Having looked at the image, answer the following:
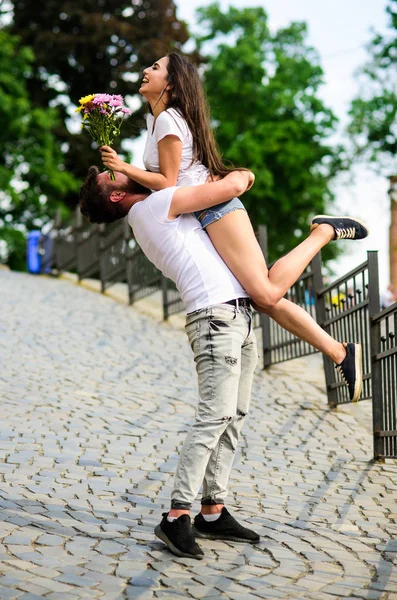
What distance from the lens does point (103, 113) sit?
15.0 ft

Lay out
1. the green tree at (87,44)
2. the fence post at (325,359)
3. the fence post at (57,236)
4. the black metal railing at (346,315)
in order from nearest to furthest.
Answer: the black metal railing at (346,315) → the fence post at (325,359) → the fence post at (57,236) → the green tree at (87,44)

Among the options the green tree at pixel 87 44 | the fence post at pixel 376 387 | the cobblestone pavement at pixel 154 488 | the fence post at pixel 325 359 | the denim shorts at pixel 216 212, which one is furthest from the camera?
the green tree at pixel 87 44

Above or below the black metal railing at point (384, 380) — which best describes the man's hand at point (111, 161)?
above

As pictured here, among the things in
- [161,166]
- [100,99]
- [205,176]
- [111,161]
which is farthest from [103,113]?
[205,176]

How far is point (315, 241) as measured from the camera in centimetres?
467

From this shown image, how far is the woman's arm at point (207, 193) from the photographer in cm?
434

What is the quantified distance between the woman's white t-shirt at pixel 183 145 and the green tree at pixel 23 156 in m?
30.3

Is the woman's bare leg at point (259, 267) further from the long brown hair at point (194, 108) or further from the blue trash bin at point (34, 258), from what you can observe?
the blue trash bin at point (34, 258)

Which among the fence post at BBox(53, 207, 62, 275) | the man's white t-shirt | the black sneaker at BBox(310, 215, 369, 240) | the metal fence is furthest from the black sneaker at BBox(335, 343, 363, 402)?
the fence post at BBox(53, 207, 62, 275)

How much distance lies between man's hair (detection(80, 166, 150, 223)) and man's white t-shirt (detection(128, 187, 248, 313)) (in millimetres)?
105

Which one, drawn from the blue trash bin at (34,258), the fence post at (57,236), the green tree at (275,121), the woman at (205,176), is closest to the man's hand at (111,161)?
the woman at (205,176)

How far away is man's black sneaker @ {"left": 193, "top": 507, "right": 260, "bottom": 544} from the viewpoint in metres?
4.77

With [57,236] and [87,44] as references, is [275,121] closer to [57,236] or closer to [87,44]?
[87,44]

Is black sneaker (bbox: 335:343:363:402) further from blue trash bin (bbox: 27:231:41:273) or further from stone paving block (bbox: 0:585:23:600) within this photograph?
blue trash bin (bbox: 27:231:41:273)
